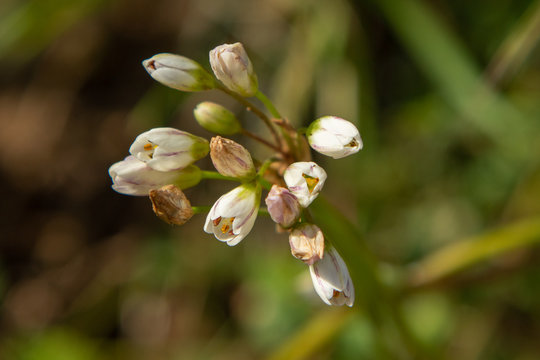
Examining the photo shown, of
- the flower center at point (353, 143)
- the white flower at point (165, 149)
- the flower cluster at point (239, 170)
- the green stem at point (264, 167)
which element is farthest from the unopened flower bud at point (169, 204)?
the flower center at point (353, 143)

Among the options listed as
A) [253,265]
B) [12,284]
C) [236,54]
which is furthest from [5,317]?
[236,54]

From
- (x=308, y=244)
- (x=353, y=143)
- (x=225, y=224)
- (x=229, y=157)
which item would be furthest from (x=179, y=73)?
(x=308, y=244)

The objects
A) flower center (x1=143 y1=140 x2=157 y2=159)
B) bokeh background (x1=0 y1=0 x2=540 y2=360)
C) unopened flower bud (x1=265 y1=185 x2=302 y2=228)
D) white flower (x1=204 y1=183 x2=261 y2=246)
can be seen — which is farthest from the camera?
bokeh background (x1=0 y1=0 x2=540 y2=360)

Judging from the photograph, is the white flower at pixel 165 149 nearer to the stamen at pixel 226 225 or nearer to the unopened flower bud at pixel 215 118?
the unopened flower bud at pixel 215 118

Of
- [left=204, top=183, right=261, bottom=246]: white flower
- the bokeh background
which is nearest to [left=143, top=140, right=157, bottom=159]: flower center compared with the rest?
[left=204, top=183, right=261, bottom=246]: white flower

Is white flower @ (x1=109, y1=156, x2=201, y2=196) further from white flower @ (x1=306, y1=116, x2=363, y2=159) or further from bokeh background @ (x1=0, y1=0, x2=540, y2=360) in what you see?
bokeh background @ (x1=0, y1=0, x2=540, y2=360)

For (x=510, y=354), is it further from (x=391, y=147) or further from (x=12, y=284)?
(x=12, y=284)

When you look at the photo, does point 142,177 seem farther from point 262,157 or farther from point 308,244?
point 262,157
